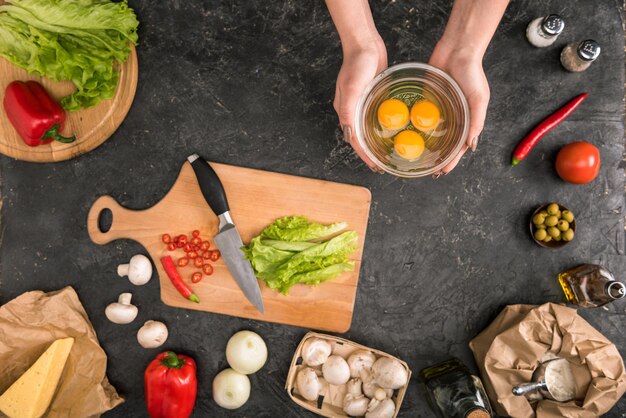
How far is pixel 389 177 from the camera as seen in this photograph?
7.48 feet

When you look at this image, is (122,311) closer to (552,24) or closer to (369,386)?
(369,386)

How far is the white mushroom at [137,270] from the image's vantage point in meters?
2.25

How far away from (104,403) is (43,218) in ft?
2.99

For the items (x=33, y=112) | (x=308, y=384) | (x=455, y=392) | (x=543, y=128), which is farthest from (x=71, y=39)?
(x=455, y=392)

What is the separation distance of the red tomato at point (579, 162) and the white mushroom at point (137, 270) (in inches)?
76.7

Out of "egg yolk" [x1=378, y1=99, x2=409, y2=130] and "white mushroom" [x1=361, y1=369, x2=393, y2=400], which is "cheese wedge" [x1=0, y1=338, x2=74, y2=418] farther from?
"egg yolk" [x1=378, y1=99, x2=409, y2=130]

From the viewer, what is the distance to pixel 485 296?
2.29 metres

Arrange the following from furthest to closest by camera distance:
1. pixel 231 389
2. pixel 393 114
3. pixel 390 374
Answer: pixel 231 389
pixel 390 374
pixel 393 114

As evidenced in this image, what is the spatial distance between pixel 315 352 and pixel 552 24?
1.78 meters

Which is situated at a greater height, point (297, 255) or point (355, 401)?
point (297, 255)

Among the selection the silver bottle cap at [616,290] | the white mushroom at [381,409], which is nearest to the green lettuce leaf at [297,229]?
the white mushroom at [381,409]

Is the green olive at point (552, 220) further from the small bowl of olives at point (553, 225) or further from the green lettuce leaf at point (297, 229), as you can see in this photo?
the green lettuce leaf at point (297, 229)

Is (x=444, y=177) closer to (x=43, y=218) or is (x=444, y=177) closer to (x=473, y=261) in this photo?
(x=473, y=261)

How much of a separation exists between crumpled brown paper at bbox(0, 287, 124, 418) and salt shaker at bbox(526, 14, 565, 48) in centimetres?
244
